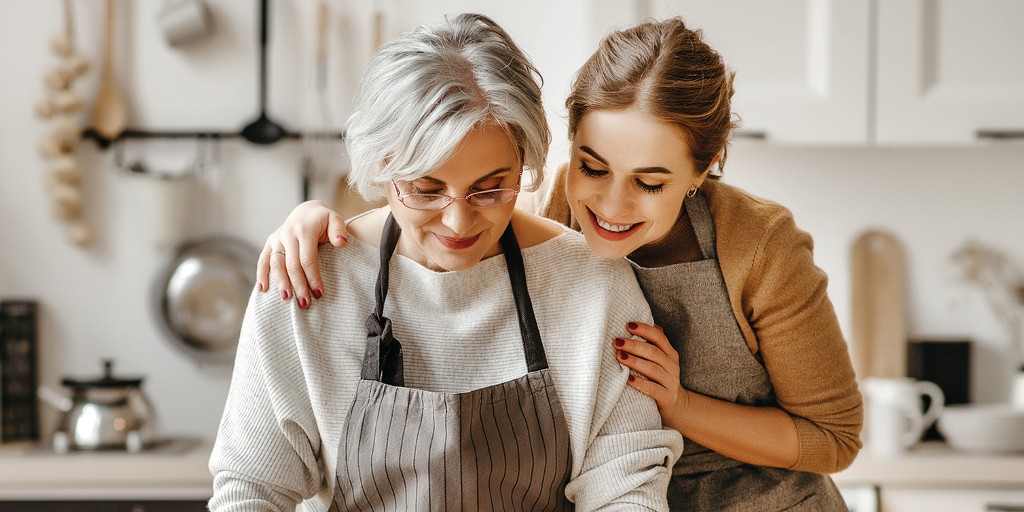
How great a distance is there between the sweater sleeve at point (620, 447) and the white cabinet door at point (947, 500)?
4.18 feet

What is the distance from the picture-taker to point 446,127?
117 cm

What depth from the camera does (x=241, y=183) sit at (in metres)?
2.87

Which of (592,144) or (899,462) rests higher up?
(592,144)

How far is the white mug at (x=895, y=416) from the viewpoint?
250 centimetres

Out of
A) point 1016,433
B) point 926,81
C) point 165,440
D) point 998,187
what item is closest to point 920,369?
point 1016,433

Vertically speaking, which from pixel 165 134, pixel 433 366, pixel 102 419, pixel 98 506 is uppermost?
pixel 165 134

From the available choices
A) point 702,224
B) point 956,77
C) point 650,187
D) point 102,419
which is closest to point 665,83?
point 650,187

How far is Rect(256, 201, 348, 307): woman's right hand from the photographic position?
4.35 feet

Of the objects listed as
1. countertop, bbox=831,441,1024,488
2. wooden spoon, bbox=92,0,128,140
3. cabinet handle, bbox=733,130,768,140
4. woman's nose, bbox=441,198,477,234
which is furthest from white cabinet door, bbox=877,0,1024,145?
wooden spoon, bbox=92,0,128,140

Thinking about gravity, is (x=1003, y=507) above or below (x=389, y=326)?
below

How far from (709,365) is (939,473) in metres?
1.22

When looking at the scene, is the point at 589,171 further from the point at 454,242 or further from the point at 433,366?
the point at 433,366

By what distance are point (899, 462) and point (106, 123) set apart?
226 cm

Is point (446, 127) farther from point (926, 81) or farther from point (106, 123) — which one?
point (106, 123)
